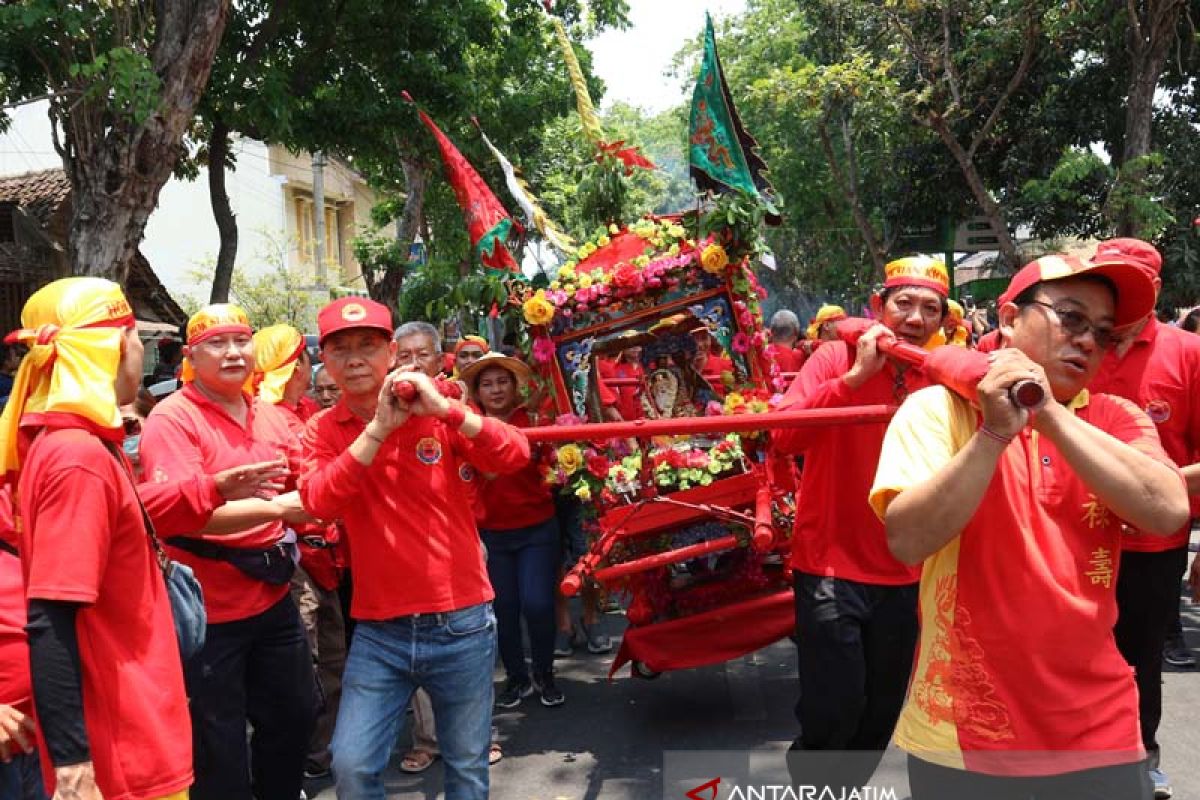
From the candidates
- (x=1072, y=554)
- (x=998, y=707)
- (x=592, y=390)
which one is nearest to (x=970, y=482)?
(x=1072, y=554)

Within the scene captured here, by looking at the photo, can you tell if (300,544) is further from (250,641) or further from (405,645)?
(405,645)

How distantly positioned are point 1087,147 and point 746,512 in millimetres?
15305

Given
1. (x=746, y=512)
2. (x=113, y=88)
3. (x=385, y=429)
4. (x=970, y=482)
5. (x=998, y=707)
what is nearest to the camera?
(x=970, y=482)

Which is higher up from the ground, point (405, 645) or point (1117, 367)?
point (1117, 367)

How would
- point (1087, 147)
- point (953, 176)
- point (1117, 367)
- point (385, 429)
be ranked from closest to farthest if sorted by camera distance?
point (385, 429) < point (1117, 367) < point (1087, 147) < point (953, 176)

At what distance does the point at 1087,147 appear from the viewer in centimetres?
1741

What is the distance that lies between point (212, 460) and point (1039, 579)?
2818mm

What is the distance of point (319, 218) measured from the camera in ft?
100

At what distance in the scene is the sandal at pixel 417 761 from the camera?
5.12 meters

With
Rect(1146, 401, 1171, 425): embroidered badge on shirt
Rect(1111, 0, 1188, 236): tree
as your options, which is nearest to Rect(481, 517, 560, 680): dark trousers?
Rect(1146, 401, 1171, 425): embroidered badge on shirt

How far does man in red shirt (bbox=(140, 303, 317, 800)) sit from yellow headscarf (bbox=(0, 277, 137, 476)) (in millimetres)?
816

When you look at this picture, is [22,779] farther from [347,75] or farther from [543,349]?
[347,75]

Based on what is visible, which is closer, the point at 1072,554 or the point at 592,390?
the point at 1072,554

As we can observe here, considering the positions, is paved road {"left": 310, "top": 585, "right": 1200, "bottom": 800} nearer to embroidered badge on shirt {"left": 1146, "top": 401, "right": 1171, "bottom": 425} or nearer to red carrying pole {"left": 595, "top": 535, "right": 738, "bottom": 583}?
red carrying pole {"left": 595, "top": 535, "right": 738, "bottom": 583}
